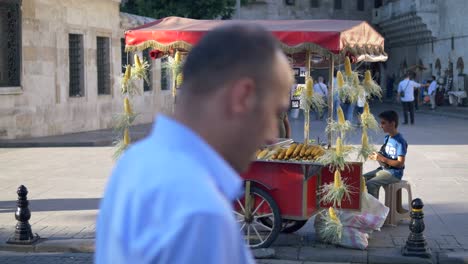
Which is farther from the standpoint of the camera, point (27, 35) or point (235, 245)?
point (27, 35)

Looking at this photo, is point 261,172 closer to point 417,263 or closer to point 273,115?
point 417,263

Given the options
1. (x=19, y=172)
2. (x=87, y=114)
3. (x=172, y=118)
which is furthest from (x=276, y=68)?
(x=87, y=114)

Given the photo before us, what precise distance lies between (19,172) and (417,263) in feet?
27.8

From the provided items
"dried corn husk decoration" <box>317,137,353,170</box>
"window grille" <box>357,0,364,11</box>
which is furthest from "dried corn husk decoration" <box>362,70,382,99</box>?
"window grille" <box>357,0,364,11</box>

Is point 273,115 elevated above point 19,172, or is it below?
above

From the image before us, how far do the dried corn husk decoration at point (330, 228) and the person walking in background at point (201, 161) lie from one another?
6.54m

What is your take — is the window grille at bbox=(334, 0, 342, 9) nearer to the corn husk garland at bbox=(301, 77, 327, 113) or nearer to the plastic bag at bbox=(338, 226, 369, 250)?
the corn husk garland at bbox=(301, 77, 327, 113)

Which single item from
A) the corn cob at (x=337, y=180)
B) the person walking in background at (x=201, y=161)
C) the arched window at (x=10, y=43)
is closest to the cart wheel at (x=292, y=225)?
the corn cob at (x=337, y=180)

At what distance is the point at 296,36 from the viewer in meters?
7.98

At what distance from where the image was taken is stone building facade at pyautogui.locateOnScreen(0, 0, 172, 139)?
19078 millimetres

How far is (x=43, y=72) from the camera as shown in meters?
20.1

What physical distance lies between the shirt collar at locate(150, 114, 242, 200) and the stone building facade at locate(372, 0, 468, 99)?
3505 centimetres

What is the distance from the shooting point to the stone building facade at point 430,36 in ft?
118

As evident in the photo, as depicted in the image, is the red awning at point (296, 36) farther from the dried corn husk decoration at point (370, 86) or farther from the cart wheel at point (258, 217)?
the cart wheel at point (258, 217)
